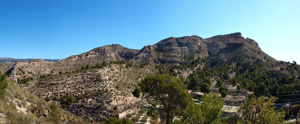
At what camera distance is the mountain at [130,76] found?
28344 mm

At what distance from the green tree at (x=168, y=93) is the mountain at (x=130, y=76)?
9608mm

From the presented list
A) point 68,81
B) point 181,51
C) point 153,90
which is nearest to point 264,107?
point 153,90

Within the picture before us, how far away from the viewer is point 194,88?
212 feet

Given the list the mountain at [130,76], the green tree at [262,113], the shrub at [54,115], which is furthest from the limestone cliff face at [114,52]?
the green tree at [262,113]

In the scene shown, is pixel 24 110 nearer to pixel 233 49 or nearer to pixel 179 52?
pixel 179 52

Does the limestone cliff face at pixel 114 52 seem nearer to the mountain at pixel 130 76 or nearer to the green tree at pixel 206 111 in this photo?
the mountain at pixel 130 76

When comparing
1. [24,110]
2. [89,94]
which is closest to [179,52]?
[89,94]

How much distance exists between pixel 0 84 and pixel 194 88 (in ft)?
209

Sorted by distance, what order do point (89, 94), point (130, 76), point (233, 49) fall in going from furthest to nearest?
point (233, 49)
point (130, 76)
point (89, 94)

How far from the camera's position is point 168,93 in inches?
781

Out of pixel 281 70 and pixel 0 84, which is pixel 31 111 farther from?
pixel 281 70

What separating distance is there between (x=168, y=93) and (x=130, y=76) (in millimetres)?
30006

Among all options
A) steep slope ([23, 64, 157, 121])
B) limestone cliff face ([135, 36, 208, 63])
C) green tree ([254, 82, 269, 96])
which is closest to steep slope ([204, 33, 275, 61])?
limestone cliff face ([135, 36, 208, 63])

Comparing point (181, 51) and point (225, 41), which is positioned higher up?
point (225, 41)
